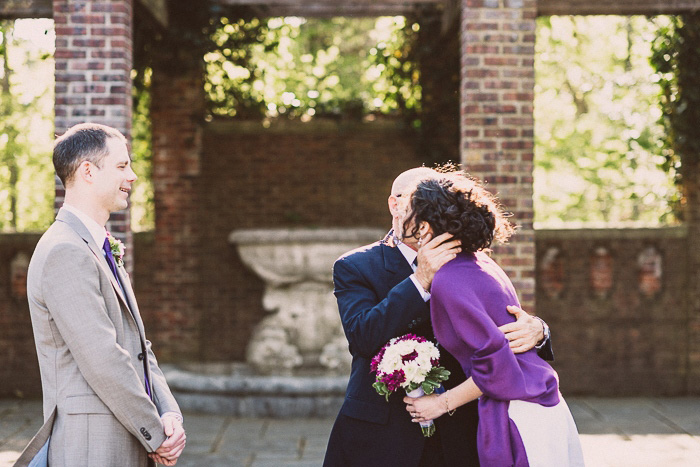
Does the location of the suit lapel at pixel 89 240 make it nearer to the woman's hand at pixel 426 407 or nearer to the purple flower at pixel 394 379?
the purple flower at pixel 394 379

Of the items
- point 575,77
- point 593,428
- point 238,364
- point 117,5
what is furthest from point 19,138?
point 593,428

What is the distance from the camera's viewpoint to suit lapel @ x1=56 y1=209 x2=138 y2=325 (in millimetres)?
2404

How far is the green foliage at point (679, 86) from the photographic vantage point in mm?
7059

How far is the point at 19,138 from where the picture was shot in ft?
41.4

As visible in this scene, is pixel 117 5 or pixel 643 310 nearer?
pixel 117 5

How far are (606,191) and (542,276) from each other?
24.1ft

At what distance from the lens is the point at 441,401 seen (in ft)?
7.90

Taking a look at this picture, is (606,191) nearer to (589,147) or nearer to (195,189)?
(589,147)

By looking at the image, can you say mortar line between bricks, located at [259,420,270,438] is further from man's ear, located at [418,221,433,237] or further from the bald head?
man's ear, located at [418,221,433,237]

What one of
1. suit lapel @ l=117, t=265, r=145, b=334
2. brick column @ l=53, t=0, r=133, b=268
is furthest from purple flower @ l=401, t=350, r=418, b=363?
brick column @ l=53, t=0, r=133, b=268

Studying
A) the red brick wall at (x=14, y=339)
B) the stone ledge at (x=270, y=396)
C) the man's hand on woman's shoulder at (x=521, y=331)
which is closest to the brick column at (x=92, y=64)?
the stone ledge at (x=270, y=396)

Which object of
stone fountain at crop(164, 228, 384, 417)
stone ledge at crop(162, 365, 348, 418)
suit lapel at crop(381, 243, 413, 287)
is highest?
suit lapel at crop(381, 243, 413, 287)

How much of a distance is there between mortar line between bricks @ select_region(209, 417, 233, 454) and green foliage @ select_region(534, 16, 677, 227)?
7697 millimetres

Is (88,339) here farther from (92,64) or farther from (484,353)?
(92,64)
